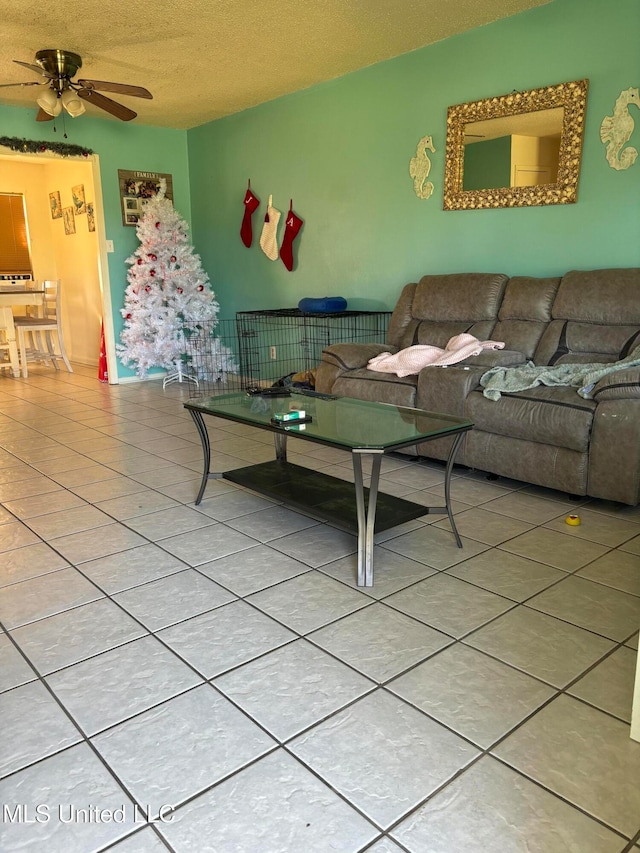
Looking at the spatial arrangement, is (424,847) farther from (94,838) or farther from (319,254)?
(319,254)

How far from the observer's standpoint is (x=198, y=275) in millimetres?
6102

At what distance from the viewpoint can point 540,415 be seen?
2879 mm

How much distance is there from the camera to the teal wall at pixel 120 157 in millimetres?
5910

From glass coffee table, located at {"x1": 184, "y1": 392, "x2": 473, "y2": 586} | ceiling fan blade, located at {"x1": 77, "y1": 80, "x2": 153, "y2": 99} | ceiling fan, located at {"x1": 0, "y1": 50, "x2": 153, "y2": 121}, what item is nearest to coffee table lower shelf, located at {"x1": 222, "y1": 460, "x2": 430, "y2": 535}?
glass coffee table, located at {"x1": 184, "y1": 392, "x2": 473, "y2": 586}

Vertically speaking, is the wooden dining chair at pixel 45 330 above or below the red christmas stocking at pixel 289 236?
below

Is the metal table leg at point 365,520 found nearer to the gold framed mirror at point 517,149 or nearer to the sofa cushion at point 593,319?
the sofa cushion at point 593,319

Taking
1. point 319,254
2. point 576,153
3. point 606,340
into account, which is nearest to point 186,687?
point 606,340

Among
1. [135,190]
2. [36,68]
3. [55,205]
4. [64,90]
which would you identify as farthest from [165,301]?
[55,205]

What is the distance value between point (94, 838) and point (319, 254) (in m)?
4.70

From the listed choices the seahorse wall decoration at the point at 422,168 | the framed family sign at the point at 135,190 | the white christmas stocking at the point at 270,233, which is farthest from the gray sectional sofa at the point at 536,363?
the framed family sign at the point at 135,190

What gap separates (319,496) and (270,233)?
378cm

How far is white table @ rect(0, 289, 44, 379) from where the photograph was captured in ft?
21.5

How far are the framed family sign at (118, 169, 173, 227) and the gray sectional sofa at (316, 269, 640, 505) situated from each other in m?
3.36

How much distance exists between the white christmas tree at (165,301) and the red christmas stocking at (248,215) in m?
0.51
